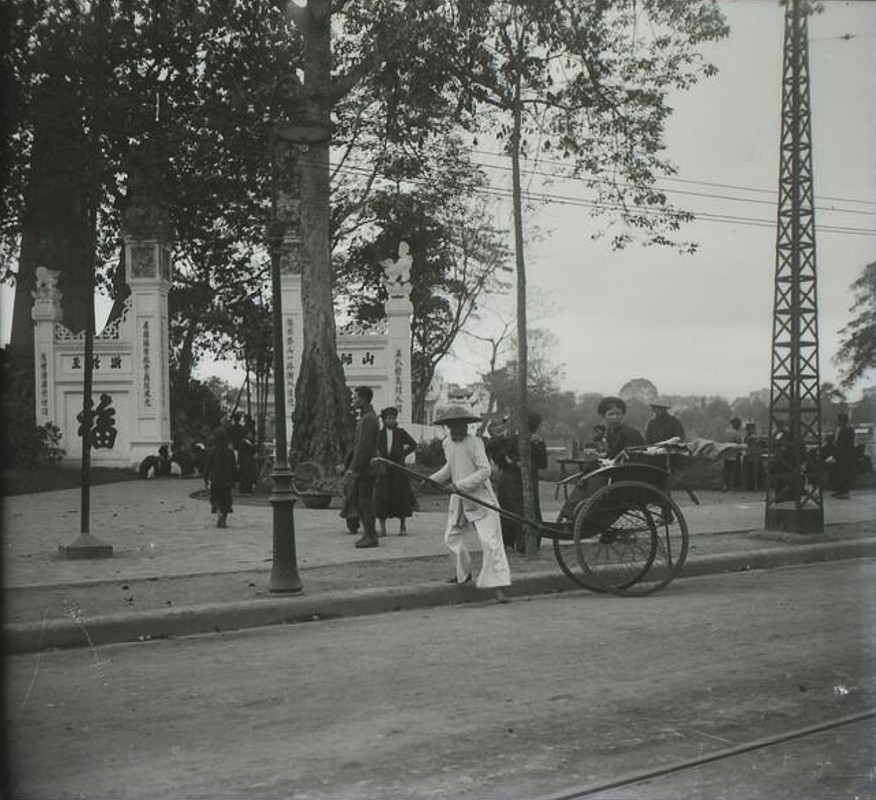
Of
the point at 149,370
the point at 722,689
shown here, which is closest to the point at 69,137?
the point at 149,370

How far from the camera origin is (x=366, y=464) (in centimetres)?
1141

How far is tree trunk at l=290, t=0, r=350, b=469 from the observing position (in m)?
18.4

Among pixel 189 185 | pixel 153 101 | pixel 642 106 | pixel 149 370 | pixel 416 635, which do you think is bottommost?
pixel 416 635

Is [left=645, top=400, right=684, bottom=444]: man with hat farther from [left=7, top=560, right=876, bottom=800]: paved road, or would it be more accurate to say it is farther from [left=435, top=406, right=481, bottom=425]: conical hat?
[left=7, top=560, right=876, bottom=800]: paved road

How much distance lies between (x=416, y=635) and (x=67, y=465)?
19044 millimetres

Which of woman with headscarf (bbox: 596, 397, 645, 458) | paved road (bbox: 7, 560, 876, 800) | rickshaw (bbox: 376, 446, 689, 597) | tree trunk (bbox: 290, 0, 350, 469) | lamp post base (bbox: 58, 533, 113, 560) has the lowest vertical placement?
paved road (bbox: 7, 560, 876, 800)

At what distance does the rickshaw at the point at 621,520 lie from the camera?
8.46 m

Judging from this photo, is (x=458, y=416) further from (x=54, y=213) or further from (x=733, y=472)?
(x=54, y=213)

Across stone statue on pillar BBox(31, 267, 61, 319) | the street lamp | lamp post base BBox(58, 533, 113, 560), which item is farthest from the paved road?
stone statue on pillar BBox(31, 267, 61, 319)

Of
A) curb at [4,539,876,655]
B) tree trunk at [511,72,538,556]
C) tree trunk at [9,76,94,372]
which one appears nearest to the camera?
curb at [4,539,876,655]

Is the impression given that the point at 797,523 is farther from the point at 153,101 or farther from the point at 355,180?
the point at 355,180

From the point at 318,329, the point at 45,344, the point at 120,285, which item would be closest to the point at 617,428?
the point at 318,329

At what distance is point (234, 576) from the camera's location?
368 inches

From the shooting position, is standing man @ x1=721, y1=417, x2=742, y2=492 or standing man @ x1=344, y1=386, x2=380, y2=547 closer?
standing man @ x1=344, y1=386, x2=380, y2=547
